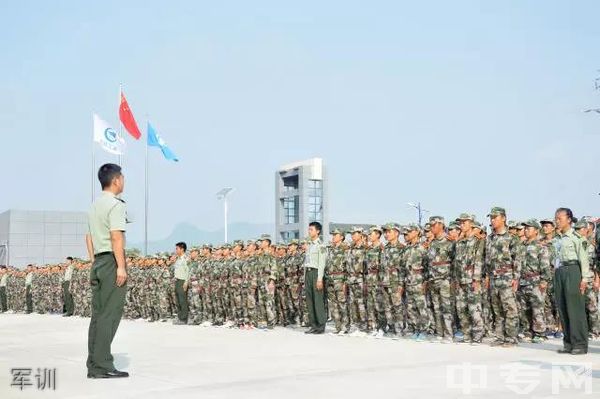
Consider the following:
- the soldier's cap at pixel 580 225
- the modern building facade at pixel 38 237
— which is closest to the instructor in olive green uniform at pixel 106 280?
the soldier's cap at pixel 580 225

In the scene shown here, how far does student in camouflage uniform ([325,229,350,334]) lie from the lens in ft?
40.8

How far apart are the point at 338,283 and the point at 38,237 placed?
4177cm

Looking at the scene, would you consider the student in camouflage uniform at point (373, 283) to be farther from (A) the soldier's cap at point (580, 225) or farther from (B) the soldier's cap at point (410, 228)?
(A) the soldier's cap at point (580, 225)

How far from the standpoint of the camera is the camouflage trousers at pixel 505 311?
9734 millimetres

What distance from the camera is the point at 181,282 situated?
1662 cm

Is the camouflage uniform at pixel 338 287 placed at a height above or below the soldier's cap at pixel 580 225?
below

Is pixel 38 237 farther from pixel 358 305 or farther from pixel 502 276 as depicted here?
pixel 502 276

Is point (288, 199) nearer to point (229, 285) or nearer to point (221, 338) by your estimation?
point (229, 285)

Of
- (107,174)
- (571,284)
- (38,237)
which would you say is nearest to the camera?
(107,174)

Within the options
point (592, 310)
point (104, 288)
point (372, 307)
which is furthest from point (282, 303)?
point (104, 288)

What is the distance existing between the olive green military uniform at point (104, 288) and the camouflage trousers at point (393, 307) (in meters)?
5.72

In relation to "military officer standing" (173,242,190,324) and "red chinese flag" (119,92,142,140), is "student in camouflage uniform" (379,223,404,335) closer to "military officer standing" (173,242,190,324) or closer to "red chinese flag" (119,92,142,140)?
"military officer standing" (173,242,190,324)

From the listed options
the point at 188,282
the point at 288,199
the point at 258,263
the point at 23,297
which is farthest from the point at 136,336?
the point at 288,199

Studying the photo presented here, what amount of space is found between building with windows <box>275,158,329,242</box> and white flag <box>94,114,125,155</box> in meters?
14.2
